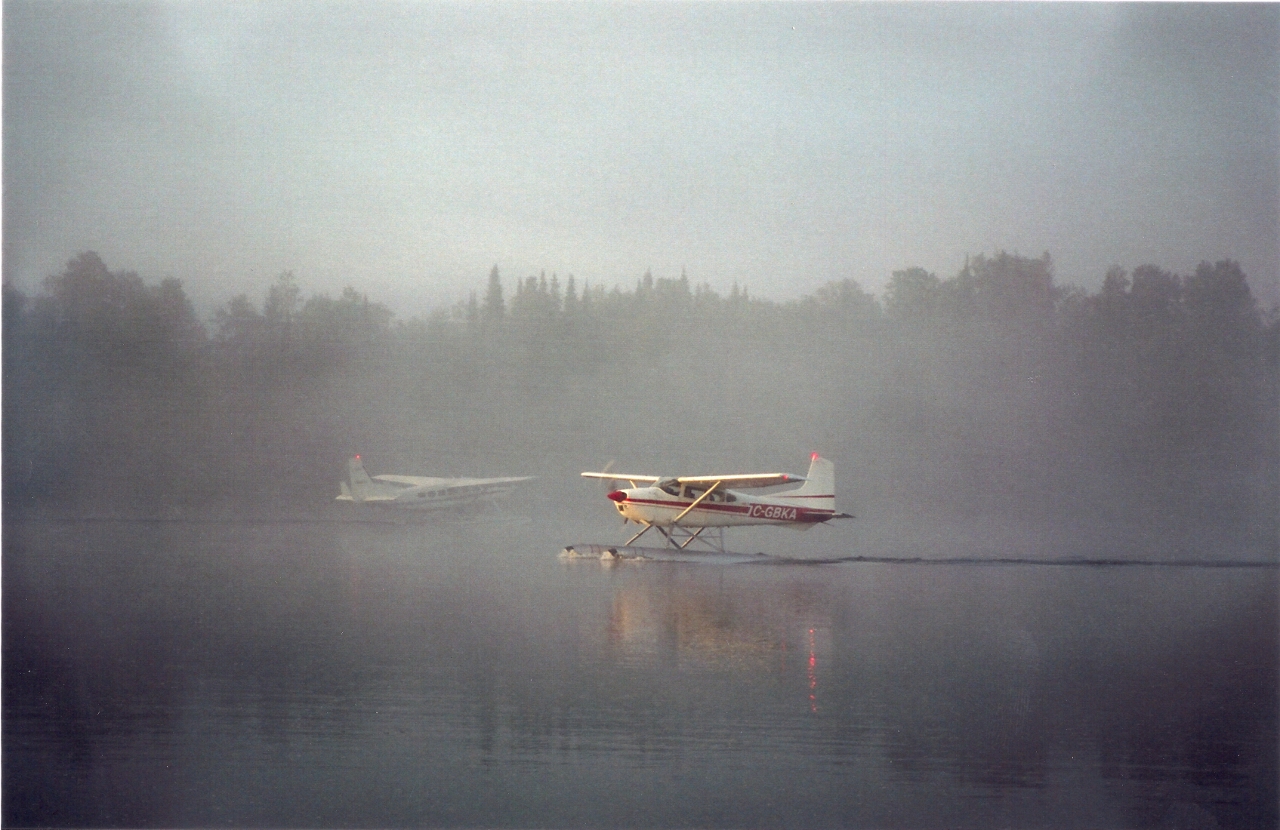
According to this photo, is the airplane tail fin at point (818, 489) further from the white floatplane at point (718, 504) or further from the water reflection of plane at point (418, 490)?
the water reflection of plane at point (418, 490)

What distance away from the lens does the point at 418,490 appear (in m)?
13.6

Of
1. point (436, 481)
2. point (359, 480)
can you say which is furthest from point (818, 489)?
point (359, 480)

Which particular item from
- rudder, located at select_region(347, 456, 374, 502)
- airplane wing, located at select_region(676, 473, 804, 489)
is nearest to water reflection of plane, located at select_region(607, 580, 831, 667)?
airplane wing, located at select_region(676, 473, 804, 489)

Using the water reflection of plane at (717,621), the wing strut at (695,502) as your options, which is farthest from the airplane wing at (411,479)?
the water reflection of plane at (717,621)

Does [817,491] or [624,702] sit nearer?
[624,702]

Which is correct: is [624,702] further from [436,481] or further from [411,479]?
[436,481]

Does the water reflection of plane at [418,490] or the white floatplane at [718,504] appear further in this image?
the water reflection of plane at [418,490]

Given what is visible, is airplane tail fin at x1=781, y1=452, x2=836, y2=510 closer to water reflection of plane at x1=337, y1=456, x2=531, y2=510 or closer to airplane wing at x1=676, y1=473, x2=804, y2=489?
airplane wing at x1=676, y1=473, x2=804, y2=489

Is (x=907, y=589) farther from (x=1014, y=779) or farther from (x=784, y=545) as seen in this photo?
(x=1014, y=779)

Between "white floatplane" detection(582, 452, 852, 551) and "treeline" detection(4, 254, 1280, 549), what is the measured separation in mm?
1409

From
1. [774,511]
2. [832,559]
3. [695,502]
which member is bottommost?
[832,559]

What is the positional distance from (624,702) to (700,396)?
6725mm

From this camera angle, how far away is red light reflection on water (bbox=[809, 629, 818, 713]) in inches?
252

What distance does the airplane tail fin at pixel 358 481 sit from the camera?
13188 millimetres
